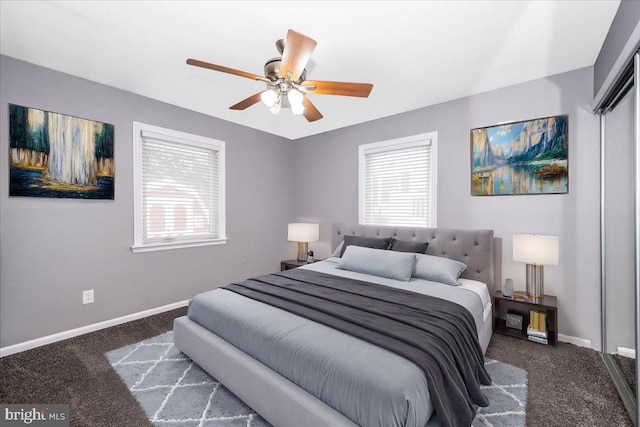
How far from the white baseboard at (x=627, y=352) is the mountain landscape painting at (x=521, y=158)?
1.35 metres

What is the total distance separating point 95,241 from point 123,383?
1.57 meters

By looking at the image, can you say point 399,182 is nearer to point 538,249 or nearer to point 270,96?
point 538,249

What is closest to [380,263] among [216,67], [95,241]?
[216,67]

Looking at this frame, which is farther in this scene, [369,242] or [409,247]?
[369,242]

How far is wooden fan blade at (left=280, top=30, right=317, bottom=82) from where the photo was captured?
1.65m

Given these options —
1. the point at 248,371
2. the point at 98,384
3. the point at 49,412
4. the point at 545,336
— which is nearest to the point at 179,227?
the point at 98,384

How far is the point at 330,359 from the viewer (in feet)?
4.78

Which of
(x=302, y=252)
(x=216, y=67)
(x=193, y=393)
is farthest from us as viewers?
(x=302, y=252)

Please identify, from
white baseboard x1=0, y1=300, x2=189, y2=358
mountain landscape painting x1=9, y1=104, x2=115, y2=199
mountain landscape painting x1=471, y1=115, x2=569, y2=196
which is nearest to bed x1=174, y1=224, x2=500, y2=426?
mountain landscape painting x1=471, y1=115, x2=569, y2=196

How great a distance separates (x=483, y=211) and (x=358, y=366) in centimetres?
253

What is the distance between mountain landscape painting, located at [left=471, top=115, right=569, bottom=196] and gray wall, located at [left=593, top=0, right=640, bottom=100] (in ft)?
1.42

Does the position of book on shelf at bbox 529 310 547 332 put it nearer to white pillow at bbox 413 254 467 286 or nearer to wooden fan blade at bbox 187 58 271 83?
white pillow at bbox 413 254 467 286

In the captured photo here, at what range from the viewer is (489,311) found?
2.64m

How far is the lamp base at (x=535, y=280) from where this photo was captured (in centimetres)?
270
